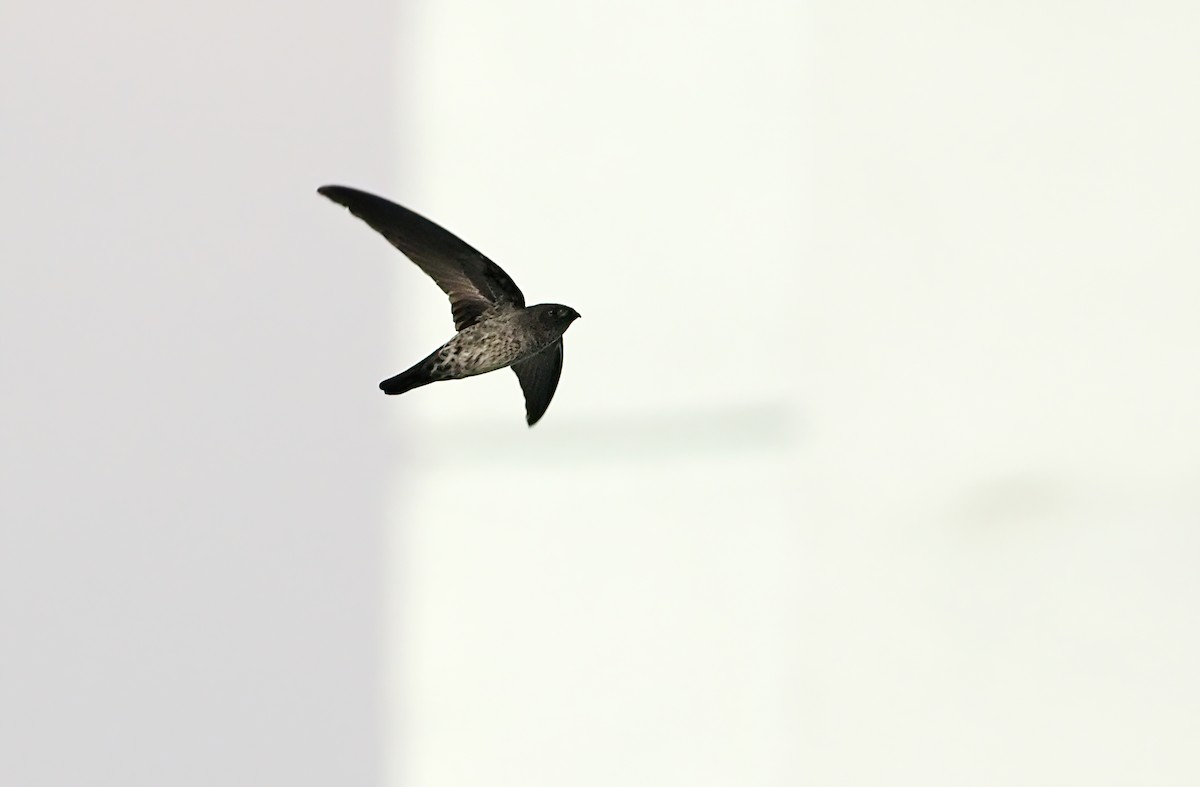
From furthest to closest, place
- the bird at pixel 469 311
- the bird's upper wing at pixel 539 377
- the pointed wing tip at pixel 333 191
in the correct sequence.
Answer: the bird's upper wing at pixel 539 377, the bird at pixel 469 311, the pointed wing tip at pixel 333 191

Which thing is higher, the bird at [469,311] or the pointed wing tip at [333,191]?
Answer: the pointed wing tip at [333,191]

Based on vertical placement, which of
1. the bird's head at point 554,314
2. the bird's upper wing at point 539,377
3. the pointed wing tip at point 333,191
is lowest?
the bird's upper wing at point 539,377

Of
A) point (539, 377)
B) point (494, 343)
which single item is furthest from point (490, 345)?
point (539, 377)

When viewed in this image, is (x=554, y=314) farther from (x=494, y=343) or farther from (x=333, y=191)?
(x=333, y=191)

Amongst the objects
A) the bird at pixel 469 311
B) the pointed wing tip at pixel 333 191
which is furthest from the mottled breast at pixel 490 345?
the pointed wing tip at pixel 333 191

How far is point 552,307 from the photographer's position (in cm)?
106

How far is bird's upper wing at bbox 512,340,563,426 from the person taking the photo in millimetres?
1154

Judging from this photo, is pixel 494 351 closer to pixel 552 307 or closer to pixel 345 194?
pixel 552 307

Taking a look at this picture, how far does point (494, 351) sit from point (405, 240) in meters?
0.12

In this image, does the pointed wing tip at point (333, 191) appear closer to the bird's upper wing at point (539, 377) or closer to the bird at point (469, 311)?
the bird at point (469, 311)

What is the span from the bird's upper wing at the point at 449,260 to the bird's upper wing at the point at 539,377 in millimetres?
85

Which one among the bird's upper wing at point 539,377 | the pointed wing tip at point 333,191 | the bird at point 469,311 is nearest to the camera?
the pointed wing tip at point 333,191

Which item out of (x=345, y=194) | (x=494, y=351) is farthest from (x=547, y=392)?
(x=345, y=194)

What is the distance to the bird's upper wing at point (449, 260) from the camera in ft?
3.28
